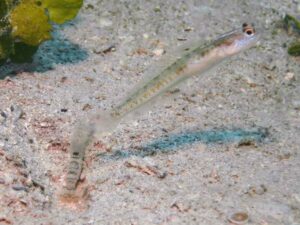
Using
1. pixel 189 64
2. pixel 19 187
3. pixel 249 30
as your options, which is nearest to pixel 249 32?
pixel 249 30

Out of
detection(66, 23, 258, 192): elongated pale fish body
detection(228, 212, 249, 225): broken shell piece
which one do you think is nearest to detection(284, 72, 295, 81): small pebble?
detection(66, 23, 258, 192): elongated pale fish body

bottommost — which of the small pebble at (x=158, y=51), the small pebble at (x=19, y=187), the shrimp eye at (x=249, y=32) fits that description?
the small pebble at (x=19, y=187)

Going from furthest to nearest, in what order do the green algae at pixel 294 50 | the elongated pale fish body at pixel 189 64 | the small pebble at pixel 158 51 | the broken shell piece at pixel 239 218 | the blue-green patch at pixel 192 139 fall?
the green algae at pixel 294 50 < the small pebble at pixel 158 51 < the blue-green patch at pixel 192 139 < the elongated pale fish body at pixel 189 64 < the broken shell piece at pixel 239 218

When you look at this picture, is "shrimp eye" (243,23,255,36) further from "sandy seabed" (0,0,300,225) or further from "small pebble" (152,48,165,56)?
Result: "small pebble" (152,48,165,56)

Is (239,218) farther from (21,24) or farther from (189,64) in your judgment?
(21,24)

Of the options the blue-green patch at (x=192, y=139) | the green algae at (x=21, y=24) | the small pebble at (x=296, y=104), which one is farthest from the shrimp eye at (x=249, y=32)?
the green algae at (x=21, y=24)

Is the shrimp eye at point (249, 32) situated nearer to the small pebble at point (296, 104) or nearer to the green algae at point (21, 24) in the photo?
the small pebble at point (296, 104)

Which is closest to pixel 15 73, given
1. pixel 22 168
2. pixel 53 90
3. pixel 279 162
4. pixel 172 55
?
pixel 53 90

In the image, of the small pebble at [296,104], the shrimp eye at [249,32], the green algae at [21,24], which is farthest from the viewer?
the small pebble at [296,104]

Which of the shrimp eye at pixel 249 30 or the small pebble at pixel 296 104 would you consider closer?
the shrimp eye at pixel 249 30
